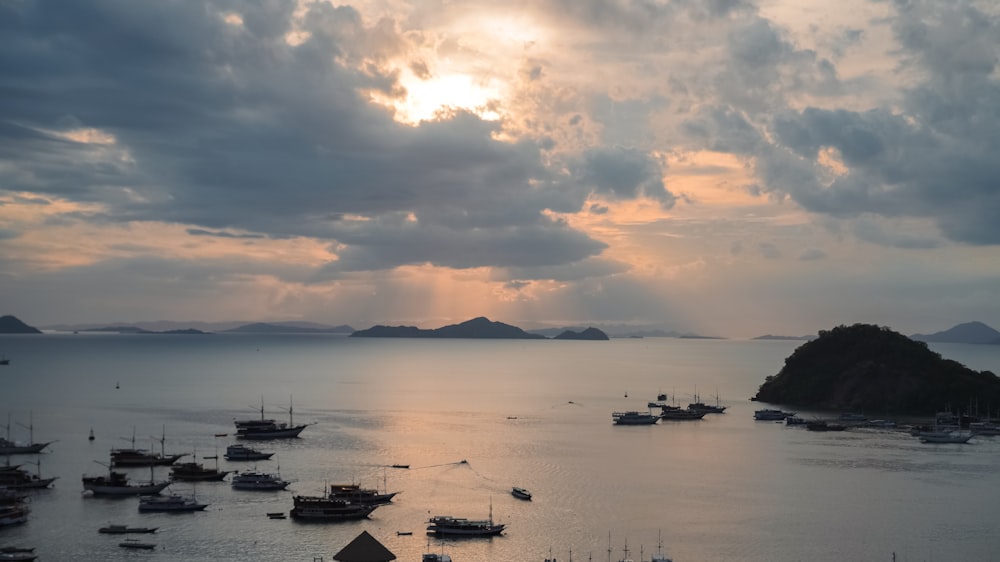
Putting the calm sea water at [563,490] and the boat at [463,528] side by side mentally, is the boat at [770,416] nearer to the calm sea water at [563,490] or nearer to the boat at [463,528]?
the calm sea water at [563,490]

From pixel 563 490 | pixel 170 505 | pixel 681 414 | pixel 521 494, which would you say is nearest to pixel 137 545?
pixel 170 505

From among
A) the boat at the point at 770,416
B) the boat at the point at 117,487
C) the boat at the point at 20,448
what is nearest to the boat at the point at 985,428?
the boat at the point at 770,416

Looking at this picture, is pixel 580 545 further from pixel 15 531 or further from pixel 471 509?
pixel 15 531

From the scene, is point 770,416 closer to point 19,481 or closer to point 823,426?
point 823,426

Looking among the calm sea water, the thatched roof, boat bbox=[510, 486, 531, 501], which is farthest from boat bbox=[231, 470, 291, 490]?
the thatched roof

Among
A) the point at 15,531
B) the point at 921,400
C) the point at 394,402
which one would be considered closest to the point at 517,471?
the point at 15,531

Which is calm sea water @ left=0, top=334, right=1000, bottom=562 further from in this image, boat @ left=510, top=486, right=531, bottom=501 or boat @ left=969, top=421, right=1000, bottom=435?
boat @ left=969, top=421, right=1000, bottom=435
